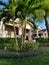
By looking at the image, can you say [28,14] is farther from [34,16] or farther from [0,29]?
[0,29]

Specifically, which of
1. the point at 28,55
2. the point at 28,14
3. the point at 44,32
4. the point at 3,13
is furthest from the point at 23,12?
the point at 44,32

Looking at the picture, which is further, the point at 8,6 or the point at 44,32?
the point at 44,32

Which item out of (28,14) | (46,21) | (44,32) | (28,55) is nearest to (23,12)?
(28,14)

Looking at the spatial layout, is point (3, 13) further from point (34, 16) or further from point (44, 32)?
point (44, 32)

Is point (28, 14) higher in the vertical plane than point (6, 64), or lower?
higher

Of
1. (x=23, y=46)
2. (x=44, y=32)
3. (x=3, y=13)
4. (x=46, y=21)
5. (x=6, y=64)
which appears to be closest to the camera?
(x=6, y=64)

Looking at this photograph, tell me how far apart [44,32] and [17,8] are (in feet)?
93.3

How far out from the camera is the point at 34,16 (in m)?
24.1

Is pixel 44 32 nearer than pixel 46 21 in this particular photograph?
No

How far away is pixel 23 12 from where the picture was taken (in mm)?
23625

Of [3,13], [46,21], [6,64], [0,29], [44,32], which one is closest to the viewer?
[6,64]

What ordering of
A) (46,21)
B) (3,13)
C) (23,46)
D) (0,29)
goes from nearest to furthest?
(23,46)
(3,13)
(46,21)
(0,29)

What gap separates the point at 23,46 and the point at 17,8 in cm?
401

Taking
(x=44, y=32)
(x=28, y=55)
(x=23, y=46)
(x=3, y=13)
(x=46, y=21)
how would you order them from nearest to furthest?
(x=28, y=55) < (x=23, y=46) < (x=3, y=13) < (x=46, y=21) < (x=44, y=32)
